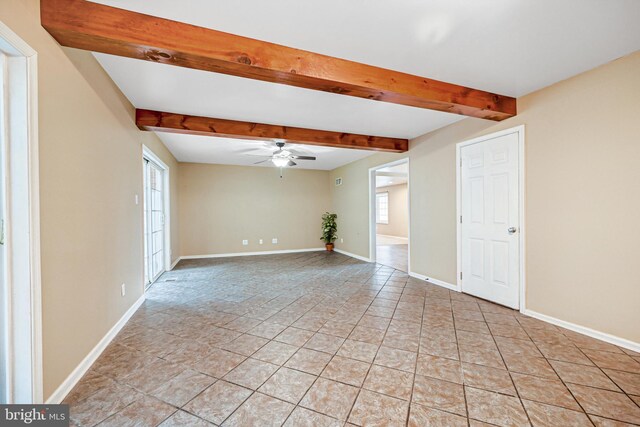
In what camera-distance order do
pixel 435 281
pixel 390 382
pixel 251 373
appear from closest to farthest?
1. pixel 390 382
2. pixel 251 373
3. pixel 435 281

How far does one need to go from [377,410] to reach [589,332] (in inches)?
91.1

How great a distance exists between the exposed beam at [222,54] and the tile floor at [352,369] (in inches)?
88.3

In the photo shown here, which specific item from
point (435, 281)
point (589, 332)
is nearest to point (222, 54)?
point (589, 332)

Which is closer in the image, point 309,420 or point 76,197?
point 309,420

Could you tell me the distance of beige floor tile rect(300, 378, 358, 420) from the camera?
5.06 ft

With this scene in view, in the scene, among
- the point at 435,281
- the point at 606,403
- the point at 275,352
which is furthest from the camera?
the point at 435,281

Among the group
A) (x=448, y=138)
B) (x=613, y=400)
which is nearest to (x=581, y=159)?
(x=448, y=138)

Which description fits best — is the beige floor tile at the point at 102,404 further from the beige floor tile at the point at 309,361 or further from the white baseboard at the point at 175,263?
the white baseboard at the point at 175,263

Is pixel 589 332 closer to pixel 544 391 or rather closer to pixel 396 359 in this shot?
pixel 544 391

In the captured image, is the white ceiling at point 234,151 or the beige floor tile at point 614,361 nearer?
the beige floor tile at point 614,361

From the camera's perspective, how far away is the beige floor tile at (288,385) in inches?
66.1

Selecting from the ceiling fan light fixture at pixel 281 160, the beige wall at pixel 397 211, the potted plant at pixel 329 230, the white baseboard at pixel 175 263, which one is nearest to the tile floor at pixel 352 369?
the white baseboard at pixel 175 263

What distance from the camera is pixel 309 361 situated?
206 centimetres

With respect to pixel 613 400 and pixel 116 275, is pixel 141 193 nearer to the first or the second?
pixel 116 275
